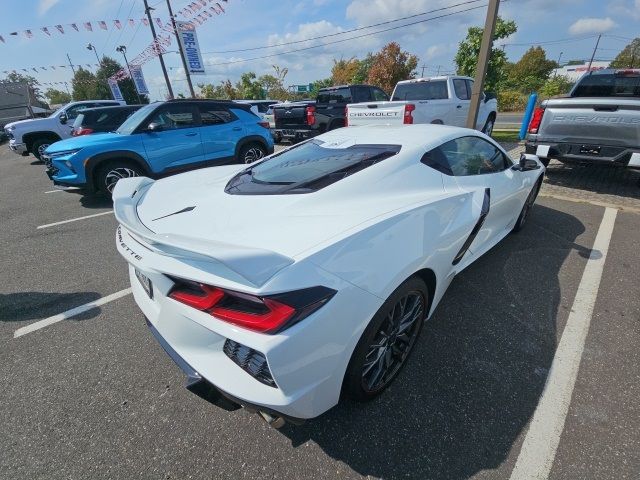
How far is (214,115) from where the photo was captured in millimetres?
6645

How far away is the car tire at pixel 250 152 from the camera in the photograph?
7176 millimetres

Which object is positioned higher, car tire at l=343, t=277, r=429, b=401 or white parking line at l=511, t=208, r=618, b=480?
car tire at l=343, t=277, r=429, b=401

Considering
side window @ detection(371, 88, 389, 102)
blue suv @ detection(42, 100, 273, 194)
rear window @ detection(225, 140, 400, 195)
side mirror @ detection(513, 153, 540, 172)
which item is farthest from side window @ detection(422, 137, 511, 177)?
side window @ detection(371, 88, 389, 102)

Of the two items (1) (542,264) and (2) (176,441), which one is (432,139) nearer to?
(1) (542,264)

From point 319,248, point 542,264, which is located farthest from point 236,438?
point 542,264

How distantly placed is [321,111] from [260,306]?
918 centimetres

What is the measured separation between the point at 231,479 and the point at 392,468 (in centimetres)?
81

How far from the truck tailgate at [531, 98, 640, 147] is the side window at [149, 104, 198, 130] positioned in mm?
6378

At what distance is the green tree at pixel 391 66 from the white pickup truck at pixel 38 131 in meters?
24.8

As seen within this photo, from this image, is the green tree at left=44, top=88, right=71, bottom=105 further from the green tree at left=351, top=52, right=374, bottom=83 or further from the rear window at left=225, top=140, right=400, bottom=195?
the rear window at left=225, top=140, right=400, bottom=195

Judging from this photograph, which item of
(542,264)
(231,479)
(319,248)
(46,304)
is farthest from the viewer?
(542,264)

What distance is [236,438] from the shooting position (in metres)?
1.79

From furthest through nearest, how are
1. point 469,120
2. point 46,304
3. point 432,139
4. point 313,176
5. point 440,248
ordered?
point 469,120 → point 46,304 → point 432,139 → point 313,176 → point 440,248

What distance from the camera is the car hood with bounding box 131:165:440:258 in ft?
5.13
